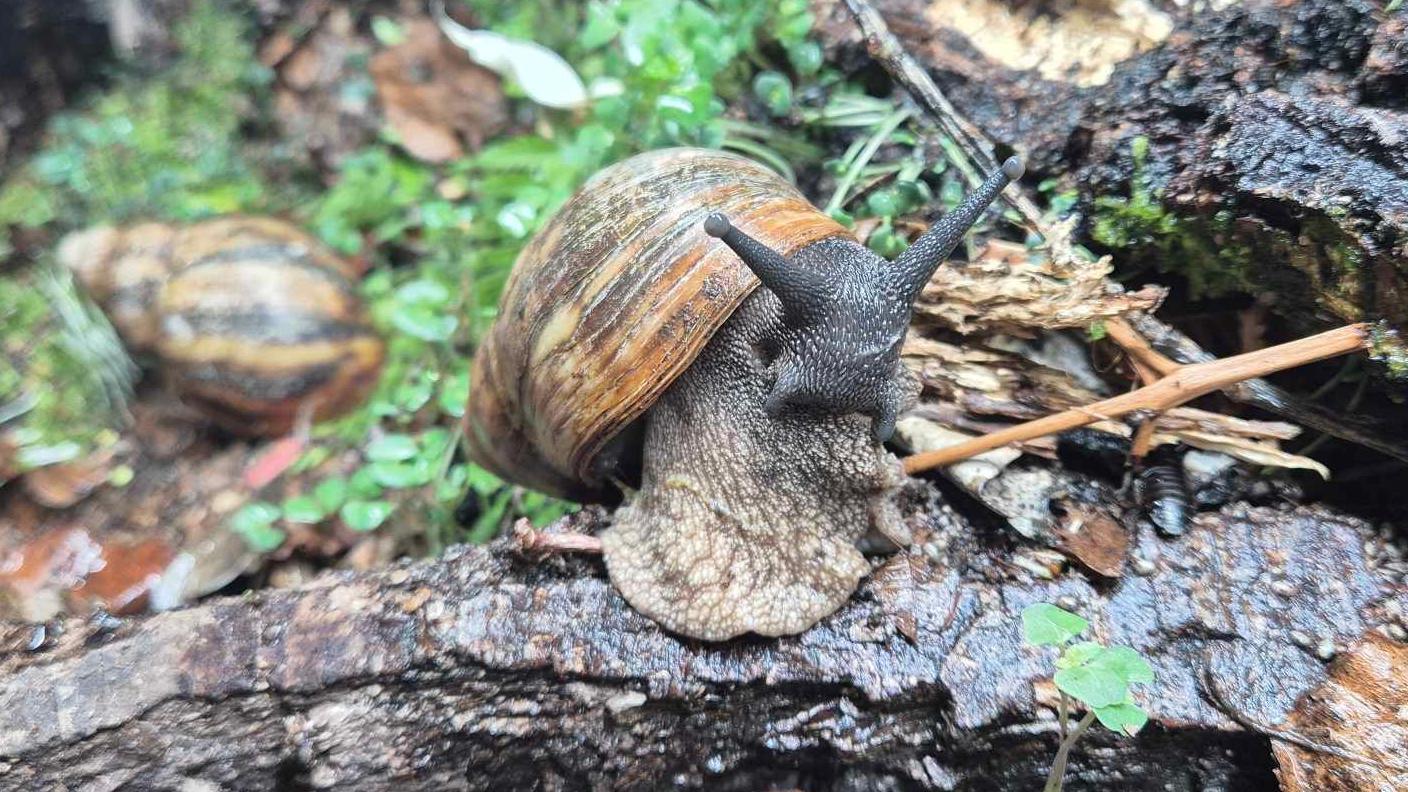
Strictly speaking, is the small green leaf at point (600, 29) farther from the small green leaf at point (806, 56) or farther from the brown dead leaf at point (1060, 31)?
the brown dead leaf at point (1060, 31)

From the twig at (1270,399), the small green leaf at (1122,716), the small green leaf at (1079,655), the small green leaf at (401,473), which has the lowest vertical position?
the small green leaf at (401,473)

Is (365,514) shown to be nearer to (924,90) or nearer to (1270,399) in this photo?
(924,90)

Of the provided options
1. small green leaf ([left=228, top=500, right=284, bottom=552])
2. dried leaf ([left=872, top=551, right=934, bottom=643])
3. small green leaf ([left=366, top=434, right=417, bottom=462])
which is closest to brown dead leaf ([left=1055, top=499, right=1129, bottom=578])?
dried leaf ([left=872, top=551, right=934, bottom=643])

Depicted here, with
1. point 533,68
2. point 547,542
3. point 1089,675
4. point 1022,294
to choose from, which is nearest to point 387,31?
point 533,68

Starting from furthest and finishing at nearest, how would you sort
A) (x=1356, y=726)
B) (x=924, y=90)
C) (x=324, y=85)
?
(x=324, y=85), (x=924, y=90), (x=1356, y=726)

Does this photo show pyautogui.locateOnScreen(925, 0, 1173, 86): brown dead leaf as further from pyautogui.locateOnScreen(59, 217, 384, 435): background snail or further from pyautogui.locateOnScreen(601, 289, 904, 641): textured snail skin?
pyautogui.locateOnScreen(59, 217, 384, 435): background snail

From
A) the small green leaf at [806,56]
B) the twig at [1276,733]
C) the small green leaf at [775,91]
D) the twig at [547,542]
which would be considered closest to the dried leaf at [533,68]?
the small green leaf at [775,91]
